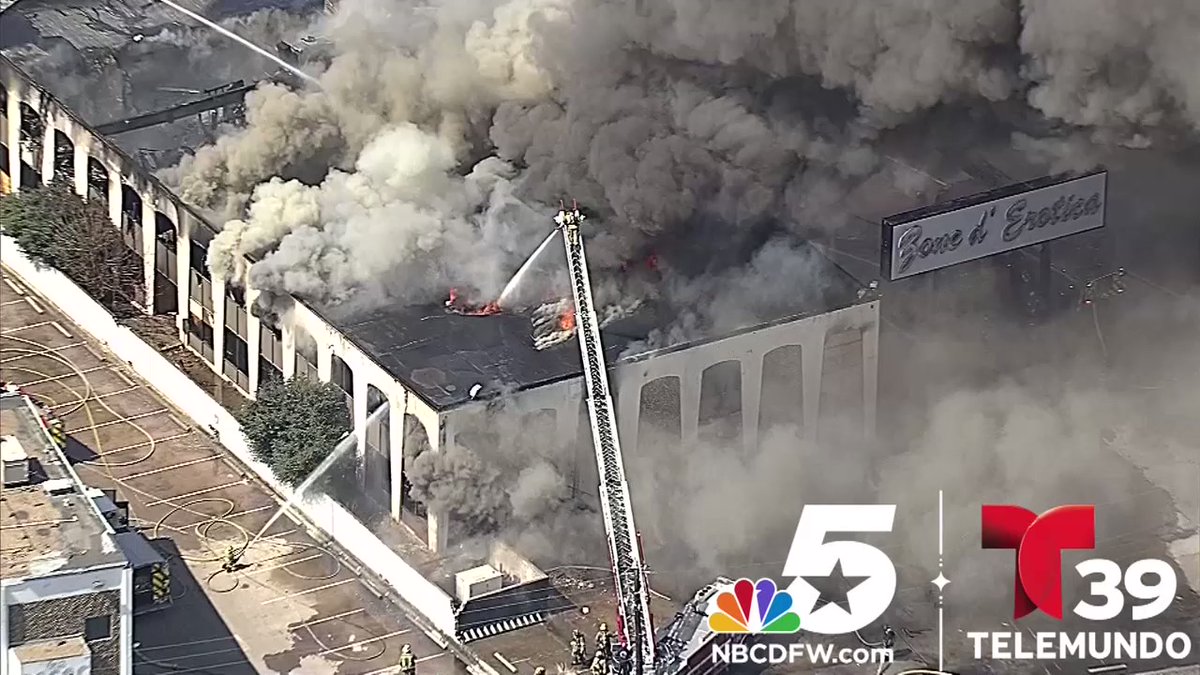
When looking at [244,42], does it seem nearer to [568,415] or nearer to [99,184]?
[99,184]

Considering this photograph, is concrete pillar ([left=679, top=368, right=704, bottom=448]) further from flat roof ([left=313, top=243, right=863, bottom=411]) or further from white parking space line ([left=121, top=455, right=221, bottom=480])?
white parking space line ([left=121, top=455, right=221, bottom=480])

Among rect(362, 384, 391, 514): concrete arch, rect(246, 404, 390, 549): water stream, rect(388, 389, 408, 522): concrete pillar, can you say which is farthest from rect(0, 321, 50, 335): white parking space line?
rect(388, 389, 408, 522): concrete pillar

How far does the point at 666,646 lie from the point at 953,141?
1134 centimetres

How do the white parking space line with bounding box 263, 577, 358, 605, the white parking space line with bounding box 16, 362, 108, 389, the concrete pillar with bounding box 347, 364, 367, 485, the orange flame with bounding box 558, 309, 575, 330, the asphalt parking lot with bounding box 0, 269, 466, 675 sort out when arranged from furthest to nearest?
the white parking space line with bounding box 16, 362, 108, 389, the orange flame with bounding box 558, 309, 575, 330, the concrete pillar with bounding box 347, 364, 367, 485, the white parking space line with bounding box 263, 577, 358, 605, the asphalt parking lot with bounding box 0, 269, 466, 675

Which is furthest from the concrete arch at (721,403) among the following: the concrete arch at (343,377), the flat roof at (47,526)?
the flat roof at (47,526)

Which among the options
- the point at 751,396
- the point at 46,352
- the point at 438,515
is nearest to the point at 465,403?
the point at 438,515

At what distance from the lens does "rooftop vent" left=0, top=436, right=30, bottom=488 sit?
23203mm

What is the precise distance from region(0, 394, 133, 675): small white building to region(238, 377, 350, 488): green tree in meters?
5.38

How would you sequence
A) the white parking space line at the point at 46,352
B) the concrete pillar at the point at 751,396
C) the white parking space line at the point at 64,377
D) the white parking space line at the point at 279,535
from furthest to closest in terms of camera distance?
1. the white parking space line at the point at 46,352
2. the white parking space line at the point at 64,377
3. the concrete pillar at the point at 751,396
4. the white parking space line at the point at 279,535

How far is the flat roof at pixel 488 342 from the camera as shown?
27000 mm

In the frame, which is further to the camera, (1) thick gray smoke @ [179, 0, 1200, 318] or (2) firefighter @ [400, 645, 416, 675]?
(1) thick gray smoke @ [179, 0, 1200, 318]

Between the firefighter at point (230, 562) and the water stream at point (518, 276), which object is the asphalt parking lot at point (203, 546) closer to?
the firefighter at point (230, 562)

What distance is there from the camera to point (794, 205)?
31.2 metres

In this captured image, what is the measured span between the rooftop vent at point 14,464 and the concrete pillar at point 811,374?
10.2 metres
